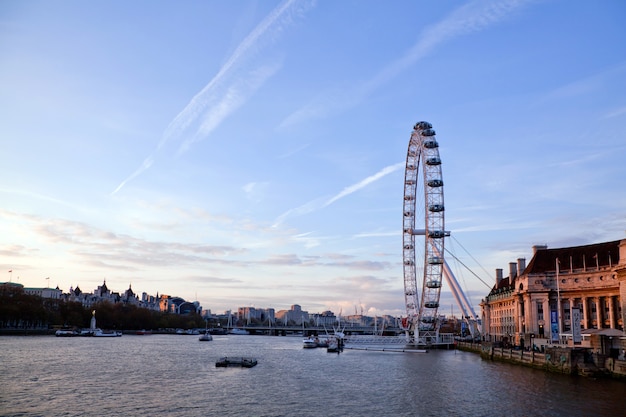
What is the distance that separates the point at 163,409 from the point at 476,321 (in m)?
90.7

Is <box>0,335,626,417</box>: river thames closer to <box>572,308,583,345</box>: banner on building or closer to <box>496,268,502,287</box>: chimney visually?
<box>572,308,583,345</box>: banner on building

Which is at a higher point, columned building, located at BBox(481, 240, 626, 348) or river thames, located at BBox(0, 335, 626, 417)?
columned building, located at BBox(481, 240, 626, 348)

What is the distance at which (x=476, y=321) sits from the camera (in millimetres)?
111938

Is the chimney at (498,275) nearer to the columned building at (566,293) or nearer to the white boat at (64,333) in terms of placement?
the columned building at (566,293)

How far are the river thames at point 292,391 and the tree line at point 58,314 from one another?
71.6 m

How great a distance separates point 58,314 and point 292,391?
400 feet

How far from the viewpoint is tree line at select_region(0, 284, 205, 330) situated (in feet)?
400

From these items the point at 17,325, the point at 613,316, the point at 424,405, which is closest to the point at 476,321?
the point at 613,316

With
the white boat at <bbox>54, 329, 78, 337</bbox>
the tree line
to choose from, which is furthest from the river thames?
the white boat at <bbox>54, 329, 78, 337</bbox>

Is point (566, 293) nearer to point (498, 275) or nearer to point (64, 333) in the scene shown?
point (498, 275)

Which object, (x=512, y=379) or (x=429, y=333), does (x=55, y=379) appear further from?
(x=429, y=333)

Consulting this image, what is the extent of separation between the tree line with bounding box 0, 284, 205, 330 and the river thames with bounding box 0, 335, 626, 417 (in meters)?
71.6

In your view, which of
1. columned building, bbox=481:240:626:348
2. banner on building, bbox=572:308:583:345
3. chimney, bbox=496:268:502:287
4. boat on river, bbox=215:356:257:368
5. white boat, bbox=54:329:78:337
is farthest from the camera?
white boat, bbox=54:329:78:337

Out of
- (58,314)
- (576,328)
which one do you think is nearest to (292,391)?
(576,328)
